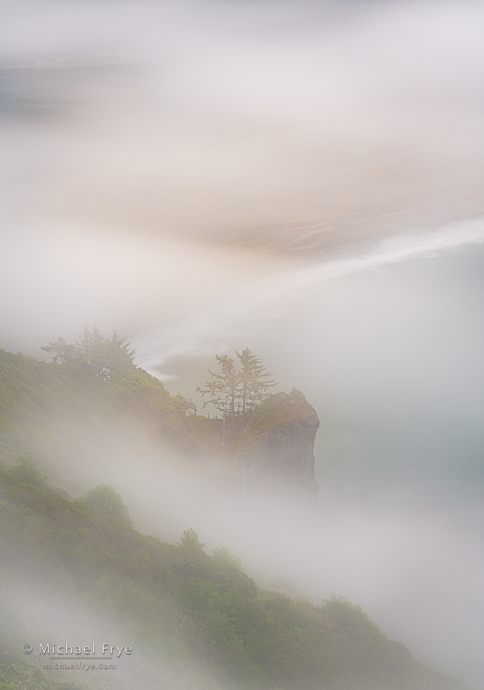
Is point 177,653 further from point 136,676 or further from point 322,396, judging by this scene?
point 322,396

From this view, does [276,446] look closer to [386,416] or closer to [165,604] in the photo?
[165,604]

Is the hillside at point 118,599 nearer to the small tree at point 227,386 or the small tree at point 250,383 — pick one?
the small tree at point 227,386

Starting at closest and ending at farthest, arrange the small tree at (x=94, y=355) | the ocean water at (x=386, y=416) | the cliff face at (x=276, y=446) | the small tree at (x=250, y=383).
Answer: the small tree at (x=94, y=355) < the cliff face at (x=276, y=446) < the small tree at (x=250, y=383) < the ocean water at (x=386, y=416)

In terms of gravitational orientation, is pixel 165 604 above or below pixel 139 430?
below

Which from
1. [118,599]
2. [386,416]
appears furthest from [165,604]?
[386,416]

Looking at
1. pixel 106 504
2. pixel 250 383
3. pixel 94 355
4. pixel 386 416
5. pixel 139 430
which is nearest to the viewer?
pixel 106 504

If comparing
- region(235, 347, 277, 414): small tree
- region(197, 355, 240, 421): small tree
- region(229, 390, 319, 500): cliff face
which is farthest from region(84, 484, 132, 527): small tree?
region(235, 347, 277, 414): small tree

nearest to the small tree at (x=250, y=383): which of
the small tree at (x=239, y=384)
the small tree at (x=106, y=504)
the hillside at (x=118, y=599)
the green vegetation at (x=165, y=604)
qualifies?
the small tree at (x=239, y=384)
